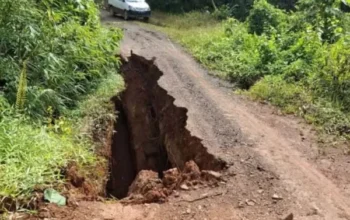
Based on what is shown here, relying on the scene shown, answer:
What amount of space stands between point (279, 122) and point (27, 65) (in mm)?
4029

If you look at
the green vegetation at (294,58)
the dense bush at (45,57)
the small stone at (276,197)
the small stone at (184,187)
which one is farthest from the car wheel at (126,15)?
the small stone at (276,197)

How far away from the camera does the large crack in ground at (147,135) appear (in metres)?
6.85

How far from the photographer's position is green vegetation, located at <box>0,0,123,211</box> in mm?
4602

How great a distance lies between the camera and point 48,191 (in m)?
4.30

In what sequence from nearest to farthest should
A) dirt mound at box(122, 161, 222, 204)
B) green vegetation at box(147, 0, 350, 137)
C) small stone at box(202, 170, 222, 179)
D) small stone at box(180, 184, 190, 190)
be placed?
dirt mound at box(122, 161, 222, 204) < small stone at box(180, 184, 190, 190) < small stone at box(202, 170, 222, 179) < green vegetation at box(147, 0, 350, 137)

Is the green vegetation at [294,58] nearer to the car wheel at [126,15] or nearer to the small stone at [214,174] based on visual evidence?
the small stone at [214,174]

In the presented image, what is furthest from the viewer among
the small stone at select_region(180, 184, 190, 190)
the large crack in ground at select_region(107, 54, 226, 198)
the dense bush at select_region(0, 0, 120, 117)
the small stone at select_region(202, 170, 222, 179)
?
the large crack in ground at select_region(107, 54, 226, 198)

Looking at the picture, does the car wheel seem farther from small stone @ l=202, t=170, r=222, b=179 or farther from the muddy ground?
small stone @ l=202, t=170, r=222, b=179

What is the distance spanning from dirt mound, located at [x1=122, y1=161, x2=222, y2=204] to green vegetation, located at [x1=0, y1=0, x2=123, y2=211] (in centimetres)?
75

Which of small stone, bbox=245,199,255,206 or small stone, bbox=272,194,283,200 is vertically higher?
small stone, bbox=272,194,283,200

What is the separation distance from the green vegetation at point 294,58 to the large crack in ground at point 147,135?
168 cm

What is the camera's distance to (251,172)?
520 cm

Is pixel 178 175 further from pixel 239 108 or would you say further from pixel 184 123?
pixel 239 108

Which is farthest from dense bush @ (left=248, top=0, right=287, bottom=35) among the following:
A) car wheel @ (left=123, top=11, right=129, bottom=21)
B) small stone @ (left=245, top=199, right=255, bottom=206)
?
small stone @ (left=245, top=199, right=255, bottom=206)
